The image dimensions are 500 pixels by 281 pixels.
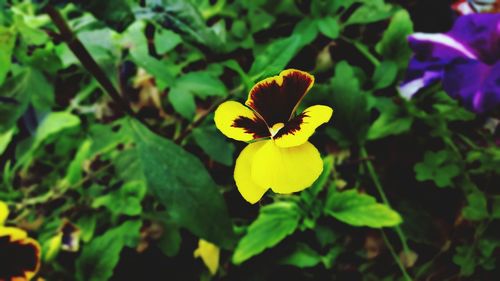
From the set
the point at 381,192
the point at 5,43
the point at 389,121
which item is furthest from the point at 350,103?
the point at 5,43

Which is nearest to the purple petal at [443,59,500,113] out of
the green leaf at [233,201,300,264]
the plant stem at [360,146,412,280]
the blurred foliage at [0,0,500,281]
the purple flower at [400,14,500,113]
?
the purple flower at [400,14,500,113]

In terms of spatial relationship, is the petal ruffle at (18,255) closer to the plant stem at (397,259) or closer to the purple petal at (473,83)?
the plant stem at (397,259)

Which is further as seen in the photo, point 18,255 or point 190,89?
point 190,89

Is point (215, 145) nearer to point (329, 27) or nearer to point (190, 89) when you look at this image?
point (190, 89)

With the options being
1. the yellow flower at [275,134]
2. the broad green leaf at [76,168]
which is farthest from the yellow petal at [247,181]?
the broad green leaf at [76,168]

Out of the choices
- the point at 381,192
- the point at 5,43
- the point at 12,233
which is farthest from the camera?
the point at 381,192

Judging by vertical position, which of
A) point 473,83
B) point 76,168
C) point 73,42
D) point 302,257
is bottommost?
point 302,257
